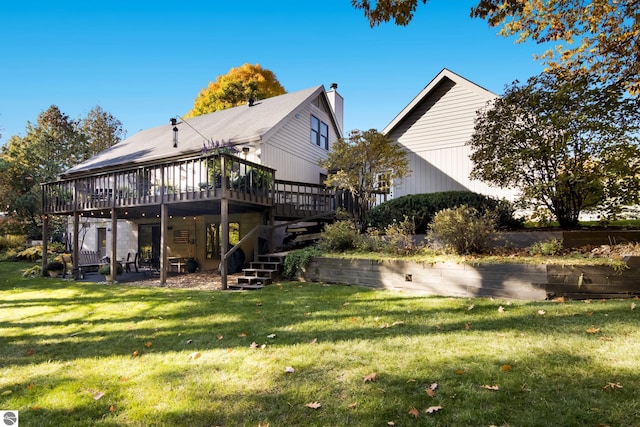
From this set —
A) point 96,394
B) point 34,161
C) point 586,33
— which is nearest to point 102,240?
point 34,161

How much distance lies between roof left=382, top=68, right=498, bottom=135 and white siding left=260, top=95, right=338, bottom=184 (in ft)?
14.5

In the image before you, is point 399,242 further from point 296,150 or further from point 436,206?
point 296,150

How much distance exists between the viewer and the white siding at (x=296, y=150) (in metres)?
14.5

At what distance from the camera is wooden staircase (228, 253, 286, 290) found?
9.06 meters

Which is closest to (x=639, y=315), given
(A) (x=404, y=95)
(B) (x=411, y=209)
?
(B) (x=411, y=209)

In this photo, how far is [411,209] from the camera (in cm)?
1031

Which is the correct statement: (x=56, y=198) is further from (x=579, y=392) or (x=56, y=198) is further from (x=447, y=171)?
(x=579, y=392)

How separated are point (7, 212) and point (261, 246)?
88.2 feet

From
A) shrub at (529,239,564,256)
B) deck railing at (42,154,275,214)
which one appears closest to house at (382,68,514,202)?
shrub at (529,239,564,256)

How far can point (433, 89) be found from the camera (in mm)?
13211

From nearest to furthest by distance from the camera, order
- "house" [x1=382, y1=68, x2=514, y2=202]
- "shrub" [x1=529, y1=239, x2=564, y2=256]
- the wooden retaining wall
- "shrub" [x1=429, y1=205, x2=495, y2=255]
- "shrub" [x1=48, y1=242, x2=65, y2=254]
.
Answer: the wooden retaining wall < "shrub" [x1=529, y1=239, x2=564, y2=256] < "shrub" [x1=429, y1=205, x2=495, y2=255] < "house" [x1=382, y1=68, x2=514, y2=202] < "shrub" [x1=48, y1=242, x2=65, y2=254]

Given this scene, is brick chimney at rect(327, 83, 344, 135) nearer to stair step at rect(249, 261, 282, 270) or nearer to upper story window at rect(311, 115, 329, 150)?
upper story window at rect(311, 115, 329, 150)

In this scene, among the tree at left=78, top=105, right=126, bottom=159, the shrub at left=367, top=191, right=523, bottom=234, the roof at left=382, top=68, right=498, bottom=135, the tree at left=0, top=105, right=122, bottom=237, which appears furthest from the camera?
the tree at left=78, top=105, right=126, bottom=159

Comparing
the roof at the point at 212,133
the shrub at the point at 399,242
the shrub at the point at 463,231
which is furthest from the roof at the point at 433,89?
the shrub at the point at 463,231
